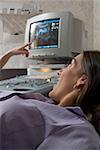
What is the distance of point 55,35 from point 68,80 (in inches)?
40.0

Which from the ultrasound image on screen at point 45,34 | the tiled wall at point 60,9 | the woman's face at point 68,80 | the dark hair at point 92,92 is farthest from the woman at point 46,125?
the tiled wall at point 60,9

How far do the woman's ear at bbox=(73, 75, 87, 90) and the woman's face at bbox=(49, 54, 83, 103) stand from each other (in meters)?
0.03

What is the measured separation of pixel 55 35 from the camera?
83.3 inches

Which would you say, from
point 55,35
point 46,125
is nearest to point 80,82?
point 46,125

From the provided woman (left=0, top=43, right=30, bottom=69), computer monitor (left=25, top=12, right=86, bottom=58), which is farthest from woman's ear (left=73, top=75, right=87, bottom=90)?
computer monitor (left=25, top=12, right=86, bottom=58)

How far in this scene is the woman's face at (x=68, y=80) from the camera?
3.77 feet

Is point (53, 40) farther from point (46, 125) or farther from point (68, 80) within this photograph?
point (46, 125)

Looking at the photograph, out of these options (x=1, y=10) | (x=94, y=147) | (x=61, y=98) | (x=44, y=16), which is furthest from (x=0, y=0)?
(x=94, y=147)

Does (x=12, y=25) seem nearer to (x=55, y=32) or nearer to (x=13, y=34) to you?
(x=13, y=34)

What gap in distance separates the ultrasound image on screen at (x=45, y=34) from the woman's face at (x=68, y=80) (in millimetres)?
955

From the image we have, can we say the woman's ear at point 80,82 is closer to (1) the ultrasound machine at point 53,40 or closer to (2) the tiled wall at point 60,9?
(1) the ultrasound machine at point 53,40

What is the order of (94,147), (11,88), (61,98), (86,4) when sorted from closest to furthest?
(94,147)
(61,98)
(11,88)
(86,4)

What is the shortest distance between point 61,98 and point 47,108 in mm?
267

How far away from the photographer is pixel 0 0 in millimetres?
2844
